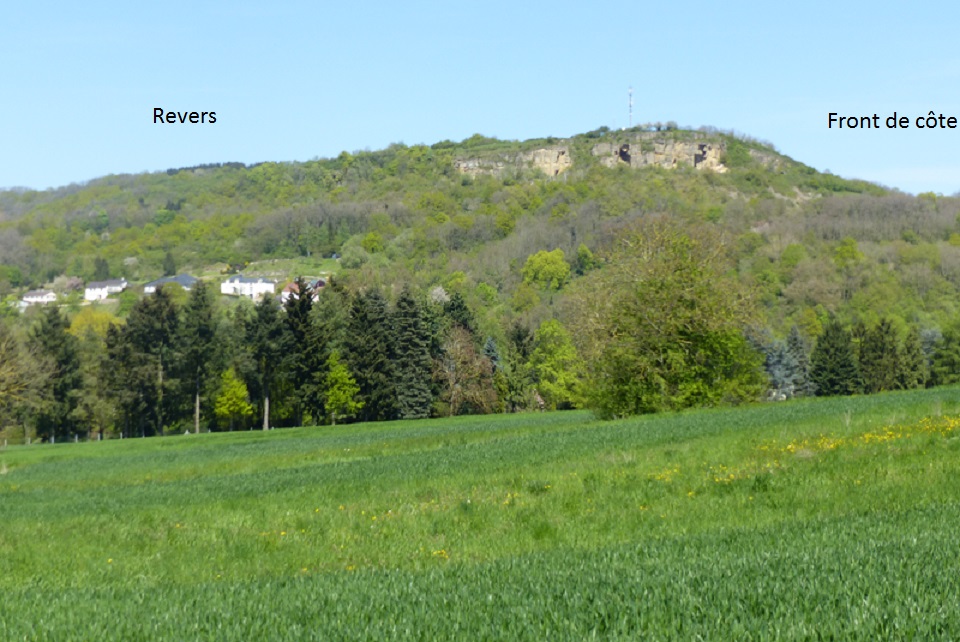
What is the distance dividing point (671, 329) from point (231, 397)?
59.6m

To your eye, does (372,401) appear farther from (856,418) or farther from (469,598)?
(469,598)

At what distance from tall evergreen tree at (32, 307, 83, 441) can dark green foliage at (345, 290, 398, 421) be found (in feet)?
95.3

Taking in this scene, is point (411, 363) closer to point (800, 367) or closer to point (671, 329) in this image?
point (671, 329)

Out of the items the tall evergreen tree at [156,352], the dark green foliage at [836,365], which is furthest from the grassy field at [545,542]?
the dark green foliage at [836,365]

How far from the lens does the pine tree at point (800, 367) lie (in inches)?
4365

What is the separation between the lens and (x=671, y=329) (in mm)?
45781

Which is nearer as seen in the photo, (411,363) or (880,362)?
(411,363)

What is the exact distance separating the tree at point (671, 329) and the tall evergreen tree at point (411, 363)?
44.0 m

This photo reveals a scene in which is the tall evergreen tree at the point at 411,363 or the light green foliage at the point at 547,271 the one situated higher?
the light green foliage at the point at 547,271

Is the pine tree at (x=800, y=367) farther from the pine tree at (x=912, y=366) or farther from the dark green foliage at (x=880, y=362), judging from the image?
the pine tree at (x=912, y=366)

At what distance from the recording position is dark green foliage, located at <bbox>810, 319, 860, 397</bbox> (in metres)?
102

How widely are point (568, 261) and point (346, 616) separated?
7372 inches

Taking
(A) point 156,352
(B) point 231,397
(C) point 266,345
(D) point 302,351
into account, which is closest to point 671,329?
(D) point 302,351

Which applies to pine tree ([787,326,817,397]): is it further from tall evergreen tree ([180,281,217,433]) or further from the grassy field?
the grassy field
